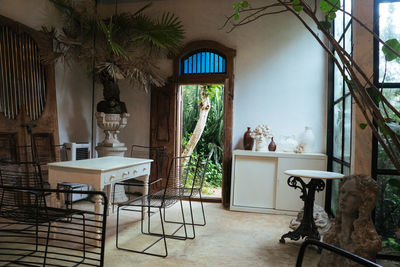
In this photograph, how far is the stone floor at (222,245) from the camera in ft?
8.55

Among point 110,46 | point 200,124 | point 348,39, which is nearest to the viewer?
point 348,39

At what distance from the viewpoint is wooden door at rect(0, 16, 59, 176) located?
3.56 meters

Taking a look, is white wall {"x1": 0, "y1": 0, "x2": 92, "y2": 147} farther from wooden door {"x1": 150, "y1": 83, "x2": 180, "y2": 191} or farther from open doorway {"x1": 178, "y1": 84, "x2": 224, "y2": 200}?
open doorway {"x1": 178, "y1": 84, "x2": 224, "y2": 200}

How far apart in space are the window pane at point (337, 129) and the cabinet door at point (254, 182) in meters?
0.82

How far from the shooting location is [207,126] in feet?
23.5

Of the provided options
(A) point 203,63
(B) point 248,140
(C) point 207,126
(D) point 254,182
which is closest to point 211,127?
(C) point 207,126

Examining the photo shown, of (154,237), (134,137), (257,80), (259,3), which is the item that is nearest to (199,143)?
(134,137)

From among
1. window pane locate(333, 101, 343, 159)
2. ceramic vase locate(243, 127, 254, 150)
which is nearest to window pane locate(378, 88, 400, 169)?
window pane locate(333, 101, 343, 159)

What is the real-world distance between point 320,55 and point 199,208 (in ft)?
9.42

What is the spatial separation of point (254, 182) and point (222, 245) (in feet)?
4.90

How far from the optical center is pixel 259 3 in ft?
15.5

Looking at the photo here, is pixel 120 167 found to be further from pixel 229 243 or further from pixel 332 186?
pixel 332 186

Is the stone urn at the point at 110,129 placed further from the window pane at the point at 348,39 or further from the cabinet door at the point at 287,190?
the window pane at the point at 348,39

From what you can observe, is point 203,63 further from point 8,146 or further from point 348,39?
point 8,146
